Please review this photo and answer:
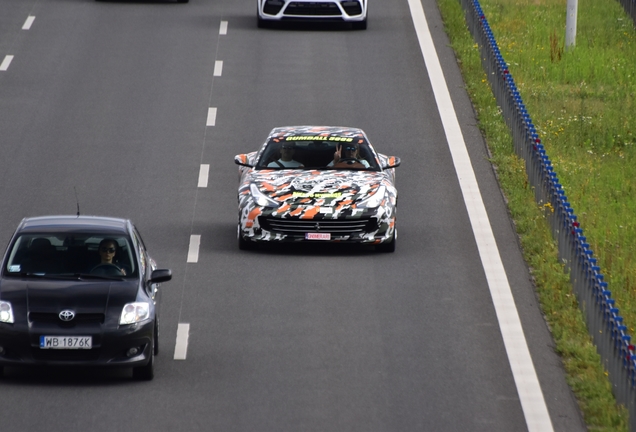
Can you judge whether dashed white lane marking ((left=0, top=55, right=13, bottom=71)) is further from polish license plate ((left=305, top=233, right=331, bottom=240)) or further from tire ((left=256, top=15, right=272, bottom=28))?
polish license plate ((left=305, top=233, right=331, bottom=240))

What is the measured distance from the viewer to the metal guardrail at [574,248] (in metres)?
12.5

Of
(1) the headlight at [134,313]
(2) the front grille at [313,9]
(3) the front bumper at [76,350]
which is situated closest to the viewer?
(3) the front bumper at [76,350]

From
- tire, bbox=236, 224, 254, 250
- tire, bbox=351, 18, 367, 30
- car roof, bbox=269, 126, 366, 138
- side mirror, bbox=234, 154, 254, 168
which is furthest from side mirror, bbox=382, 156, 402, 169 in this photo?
tire, bbox=351, 18, 367, 30

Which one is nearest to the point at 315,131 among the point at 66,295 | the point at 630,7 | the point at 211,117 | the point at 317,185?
the point at 317,185

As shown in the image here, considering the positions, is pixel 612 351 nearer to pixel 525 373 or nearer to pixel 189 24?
pixel 525 373

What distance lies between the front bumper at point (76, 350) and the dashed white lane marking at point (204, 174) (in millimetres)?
10005

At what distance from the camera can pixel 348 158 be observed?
65.5 ft

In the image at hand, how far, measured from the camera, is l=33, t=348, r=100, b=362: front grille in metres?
12.8

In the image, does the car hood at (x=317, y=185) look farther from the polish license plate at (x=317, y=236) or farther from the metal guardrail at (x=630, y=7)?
the metal guardrail at (x=630, y=7)

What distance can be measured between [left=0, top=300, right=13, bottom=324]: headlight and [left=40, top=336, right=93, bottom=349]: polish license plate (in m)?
0.30

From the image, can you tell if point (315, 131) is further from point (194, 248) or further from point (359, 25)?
point (359, 25)

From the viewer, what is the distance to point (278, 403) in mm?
12711

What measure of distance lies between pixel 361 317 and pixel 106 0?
2385 cm

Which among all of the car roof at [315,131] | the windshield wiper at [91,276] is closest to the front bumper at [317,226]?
the car roof at [315,131]
